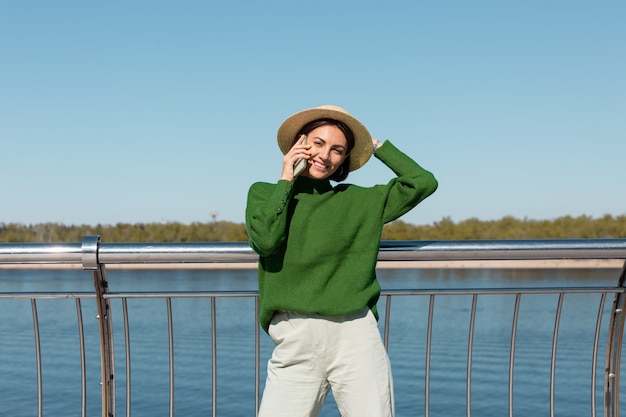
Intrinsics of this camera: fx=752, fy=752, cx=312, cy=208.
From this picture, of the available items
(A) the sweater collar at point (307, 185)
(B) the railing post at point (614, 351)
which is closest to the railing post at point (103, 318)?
(A) the sweater collar at point (307, 185)

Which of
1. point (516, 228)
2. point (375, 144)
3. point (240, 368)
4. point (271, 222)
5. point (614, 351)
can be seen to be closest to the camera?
point (271, 222)

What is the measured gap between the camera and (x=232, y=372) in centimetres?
1380

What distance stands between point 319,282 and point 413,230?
83047mm

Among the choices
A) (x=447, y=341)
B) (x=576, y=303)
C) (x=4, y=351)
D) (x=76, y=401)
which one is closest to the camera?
(x=76, y=401)

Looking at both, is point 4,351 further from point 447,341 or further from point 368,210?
point 368,210

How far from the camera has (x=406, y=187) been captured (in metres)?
2.83

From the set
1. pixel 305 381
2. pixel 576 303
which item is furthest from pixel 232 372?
pixel 576 303

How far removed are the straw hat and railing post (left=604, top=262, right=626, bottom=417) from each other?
1600mm

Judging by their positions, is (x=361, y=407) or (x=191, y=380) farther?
(x=191, y=380)

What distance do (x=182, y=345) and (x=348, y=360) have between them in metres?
14.7

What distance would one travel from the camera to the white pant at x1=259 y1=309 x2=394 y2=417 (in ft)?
8.52

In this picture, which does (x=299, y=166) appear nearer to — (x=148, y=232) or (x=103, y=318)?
(x=103, y=318)

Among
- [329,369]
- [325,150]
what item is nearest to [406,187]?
[325,150]

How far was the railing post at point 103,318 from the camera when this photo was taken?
3.35m
